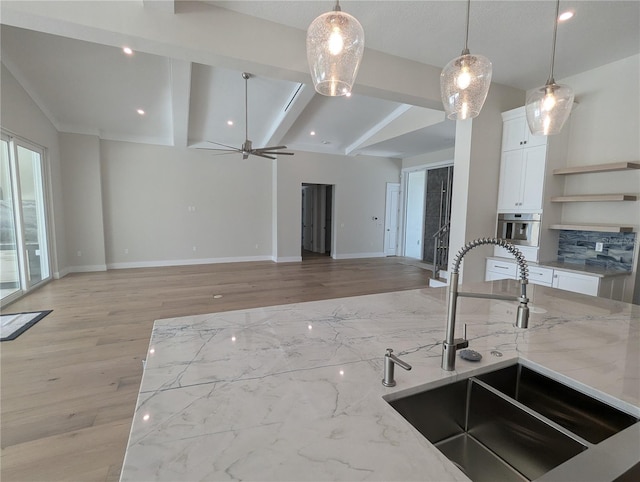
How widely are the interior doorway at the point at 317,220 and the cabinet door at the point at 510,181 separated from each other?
5.00m

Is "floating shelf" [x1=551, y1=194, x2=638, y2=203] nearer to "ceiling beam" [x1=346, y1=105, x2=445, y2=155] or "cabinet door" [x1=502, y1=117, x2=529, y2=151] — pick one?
"cabinet door" [x1=502, y1=117, x2=529, y2=151]

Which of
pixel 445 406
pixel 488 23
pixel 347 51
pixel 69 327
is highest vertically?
pixel 488 23

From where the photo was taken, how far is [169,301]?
4445 mm

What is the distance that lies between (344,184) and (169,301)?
5531 millimetres

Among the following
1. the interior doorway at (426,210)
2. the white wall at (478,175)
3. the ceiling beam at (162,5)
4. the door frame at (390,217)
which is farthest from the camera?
the door frame at (390,217)

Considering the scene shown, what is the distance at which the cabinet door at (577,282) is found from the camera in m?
3.09

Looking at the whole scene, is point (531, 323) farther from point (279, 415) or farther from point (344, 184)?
point (344, 184)

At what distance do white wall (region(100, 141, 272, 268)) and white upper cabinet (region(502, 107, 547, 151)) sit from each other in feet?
18.0

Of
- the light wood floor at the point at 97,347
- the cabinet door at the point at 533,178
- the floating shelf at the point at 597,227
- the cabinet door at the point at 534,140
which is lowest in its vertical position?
the light wood floor at the point at 97,347

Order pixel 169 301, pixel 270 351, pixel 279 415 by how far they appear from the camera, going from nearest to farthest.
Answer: pixel 279 415, pixel 270 351, pixel 169 301

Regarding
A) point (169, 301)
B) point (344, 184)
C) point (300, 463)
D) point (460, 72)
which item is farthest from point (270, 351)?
point (344, 184)

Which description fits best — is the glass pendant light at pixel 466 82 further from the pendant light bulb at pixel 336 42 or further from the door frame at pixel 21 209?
the door frame at pixel 21 209

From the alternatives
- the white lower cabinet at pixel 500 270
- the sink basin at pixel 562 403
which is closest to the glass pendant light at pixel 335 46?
the sink basin at pixel 562 403

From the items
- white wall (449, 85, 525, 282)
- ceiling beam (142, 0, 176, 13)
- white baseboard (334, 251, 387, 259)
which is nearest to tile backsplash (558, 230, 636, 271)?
white wall (449, 85, 525, 282)
